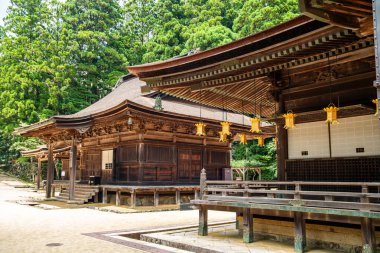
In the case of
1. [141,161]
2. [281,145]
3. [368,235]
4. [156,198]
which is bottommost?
[156,198]

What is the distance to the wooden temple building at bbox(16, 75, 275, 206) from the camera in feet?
57.4

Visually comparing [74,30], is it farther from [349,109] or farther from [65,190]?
[349,109]

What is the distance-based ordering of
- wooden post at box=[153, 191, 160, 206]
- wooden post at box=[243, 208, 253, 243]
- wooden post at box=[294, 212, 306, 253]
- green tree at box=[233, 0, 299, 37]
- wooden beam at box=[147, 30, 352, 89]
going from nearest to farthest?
1. wooden beam at box=[147, 30, 352, 89]
2. wooden post at box=[294, 212, 306, 253]
3. wooden post at box=[243, 208, 253, 243]
4. wooden post at box=[153, 191, 160, 206]
5. green tree at box=[233, 0, 299, 37]

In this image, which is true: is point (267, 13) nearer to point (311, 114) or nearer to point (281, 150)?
point (281, 150)

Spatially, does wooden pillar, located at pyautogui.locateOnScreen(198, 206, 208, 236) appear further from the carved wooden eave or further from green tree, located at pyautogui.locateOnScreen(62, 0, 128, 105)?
green tree, located at pyautogui.locateOnScreen(62, 0, 128, 105)

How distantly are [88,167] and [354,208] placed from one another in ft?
60.0

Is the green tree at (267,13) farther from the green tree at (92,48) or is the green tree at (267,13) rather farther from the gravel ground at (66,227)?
the gravel ground at (66,227)

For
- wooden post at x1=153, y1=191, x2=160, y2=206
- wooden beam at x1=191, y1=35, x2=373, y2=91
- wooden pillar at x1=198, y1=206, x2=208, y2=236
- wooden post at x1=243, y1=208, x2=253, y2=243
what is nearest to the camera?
wooden beam at x1=191, y1=35, x2=373, y2=91

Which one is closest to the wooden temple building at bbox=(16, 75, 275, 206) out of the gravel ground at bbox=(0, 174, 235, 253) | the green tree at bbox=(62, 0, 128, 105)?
the gravel ground at bbox=(0, 174, 235, 253)

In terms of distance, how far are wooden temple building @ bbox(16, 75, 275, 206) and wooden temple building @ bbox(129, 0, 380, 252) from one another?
6159mm

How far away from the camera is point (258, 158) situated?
30297 mm

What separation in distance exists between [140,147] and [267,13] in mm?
18930

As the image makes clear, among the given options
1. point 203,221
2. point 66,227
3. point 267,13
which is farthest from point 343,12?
point 267,13

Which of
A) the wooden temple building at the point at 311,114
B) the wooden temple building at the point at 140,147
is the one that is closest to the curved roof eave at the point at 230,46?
the wooden temple building at the point at 311,114
